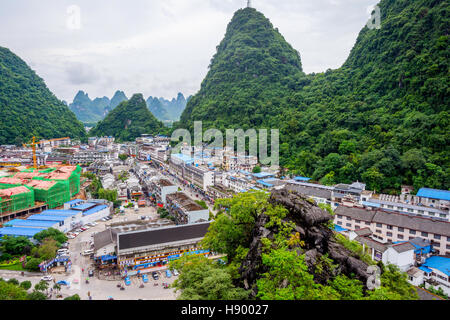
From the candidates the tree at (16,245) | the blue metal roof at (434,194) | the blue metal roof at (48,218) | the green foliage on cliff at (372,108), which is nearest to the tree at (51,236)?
the tree at (16,245)

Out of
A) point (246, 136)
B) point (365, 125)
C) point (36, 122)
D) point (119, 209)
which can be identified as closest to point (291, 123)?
point (246, 136)

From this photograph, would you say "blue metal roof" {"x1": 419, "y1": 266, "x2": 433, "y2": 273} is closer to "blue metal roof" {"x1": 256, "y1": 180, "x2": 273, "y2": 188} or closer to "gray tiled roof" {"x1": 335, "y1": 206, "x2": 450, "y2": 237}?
"gray tiled roof" {"x1": 335, "y1": 206, "x2": 450, "y2": 237}

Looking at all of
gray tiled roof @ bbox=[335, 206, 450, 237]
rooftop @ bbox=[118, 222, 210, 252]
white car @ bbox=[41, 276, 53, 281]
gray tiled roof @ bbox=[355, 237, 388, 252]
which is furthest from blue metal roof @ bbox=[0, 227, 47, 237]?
gray tiled roof @ bbox=[335, 206, 450, 237]

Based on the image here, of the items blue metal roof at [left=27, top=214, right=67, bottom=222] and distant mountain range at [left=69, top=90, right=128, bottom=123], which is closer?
blue metal roof at [left=27, top=214, right=67, bottom=222]

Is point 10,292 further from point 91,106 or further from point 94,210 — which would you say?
point 91,106
